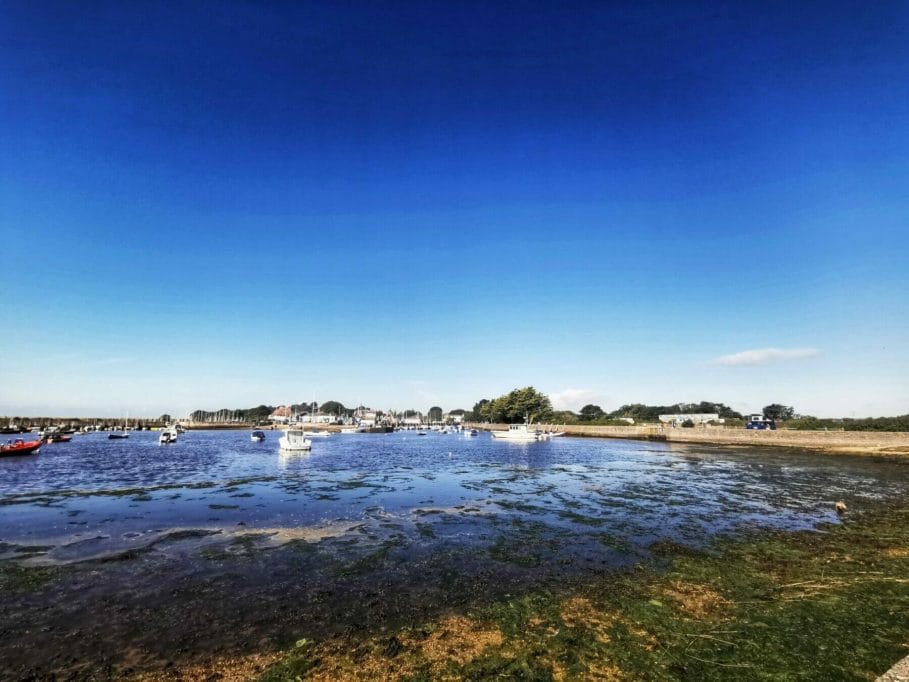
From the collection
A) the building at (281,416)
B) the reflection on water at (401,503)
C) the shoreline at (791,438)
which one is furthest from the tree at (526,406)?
the reflection on water at (401,503)

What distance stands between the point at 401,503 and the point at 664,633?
57.5 ft

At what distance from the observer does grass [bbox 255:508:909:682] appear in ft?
24.5

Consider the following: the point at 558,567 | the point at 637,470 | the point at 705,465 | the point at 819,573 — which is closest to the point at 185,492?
the point at 558,567

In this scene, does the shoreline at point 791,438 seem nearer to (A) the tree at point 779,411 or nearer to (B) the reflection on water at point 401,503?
(B) the reflection on water at point 401,503

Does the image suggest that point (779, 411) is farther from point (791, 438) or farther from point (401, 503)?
point (401, 503)

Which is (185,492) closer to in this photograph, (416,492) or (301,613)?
(416,492)

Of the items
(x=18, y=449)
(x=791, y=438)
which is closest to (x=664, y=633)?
(x=18, y=449)

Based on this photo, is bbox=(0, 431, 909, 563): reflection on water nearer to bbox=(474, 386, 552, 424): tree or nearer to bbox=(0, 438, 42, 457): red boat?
bbox=(0, 438, 42, 457): red boat

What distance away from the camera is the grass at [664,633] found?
7461 millimetres

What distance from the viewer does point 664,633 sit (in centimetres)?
873

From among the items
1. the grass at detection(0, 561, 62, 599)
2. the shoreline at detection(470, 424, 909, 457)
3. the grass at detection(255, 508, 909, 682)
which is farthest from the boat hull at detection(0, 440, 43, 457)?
the shoreline at detection(470, 424, 909, 457)

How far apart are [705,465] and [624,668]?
47.7 m

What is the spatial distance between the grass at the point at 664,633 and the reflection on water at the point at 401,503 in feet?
12.3

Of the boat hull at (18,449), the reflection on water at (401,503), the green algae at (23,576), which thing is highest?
the boat hull at (18,449)
